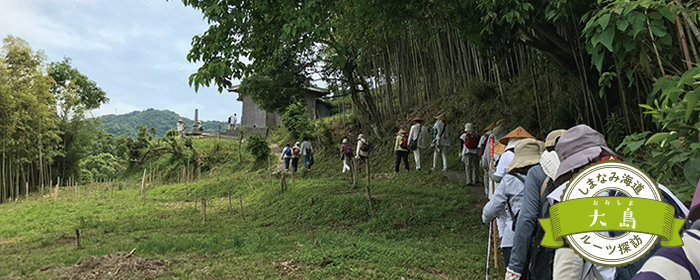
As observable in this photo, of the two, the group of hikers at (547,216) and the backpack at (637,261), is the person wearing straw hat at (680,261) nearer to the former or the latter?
the group of hikers at (547,216)

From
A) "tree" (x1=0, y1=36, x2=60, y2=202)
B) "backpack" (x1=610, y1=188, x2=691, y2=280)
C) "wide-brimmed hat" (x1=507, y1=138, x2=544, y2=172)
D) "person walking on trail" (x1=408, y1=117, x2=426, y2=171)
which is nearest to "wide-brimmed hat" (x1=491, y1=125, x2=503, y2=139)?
"person walking on trail" (x1=408, y1=117, x2=426, y2=171)

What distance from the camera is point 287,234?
6.18 meters

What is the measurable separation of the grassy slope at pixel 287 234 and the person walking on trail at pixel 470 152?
15.9 inches

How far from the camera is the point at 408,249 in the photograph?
15.1 feet

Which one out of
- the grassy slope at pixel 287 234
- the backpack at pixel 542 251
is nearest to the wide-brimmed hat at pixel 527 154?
the backpack at pixel 542 251

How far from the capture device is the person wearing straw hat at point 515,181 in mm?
2385

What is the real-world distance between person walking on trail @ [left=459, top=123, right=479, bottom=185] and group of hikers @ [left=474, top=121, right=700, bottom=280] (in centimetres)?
526

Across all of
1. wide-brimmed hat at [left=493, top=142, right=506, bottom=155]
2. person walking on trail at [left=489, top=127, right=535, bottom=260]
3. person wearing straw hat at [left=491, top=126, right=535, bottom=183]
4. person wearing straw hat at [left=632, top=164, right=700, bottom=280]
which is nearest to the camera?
person wearing straw hat at [left=632, top=164, right=700, bottom=280]

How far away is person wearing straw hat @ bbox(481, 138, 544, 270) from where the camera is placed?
2.38 metres

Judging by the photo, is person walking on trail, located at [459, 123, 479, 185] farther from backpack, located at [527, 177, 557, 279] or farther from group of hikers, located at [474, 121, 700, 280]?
backpack, located at [527, 177, 557, 279]

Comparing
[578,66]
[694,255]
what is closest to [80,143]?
[578,66]

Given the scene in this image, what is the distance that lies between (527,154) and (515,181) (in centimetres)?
20

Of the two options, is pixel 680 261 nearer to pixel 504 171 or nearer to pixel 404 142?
pixel 504 171

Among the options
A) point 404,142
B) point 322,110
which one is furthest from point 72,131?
point 404,142
